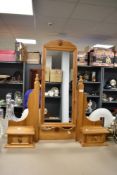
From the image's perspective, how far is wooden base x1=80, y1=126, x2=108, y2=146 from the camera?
1.81 meters

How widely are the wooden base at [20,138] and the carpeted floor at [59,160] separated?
52 mm

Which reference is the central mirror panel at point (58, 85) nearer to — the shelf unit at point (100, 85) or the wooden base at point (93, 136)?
the wooden base at point (93, 136)

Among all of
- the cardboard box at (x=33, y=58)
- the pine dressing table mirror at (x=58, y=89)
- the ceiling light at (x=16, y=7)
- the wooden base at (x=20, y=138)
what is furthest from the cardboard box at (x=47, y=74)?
the cardboard box at (x=33, y=58)

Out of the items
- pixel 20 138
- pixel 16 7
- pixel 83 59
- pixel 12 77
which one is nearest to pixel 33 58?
pixel 12 77

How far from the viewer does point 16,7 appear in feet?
10.5

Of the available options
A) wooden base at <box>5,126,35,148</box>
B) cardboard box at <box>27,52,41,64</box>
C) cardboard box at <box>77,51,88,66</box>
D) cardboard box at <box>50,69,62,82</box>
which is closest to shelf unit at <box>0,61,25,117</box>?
cardboard box at <box>27,52,41,64</box>

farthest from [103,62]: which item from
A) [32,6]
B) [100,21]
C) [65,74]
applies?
[65,74]

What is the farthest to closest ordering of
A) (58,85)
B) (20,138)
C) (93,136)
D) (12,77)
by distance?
1. (12,77)
2. (58,85)
3. (93,136)
4. (20,138)

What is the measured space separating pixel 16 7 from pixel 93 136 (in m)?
2.34

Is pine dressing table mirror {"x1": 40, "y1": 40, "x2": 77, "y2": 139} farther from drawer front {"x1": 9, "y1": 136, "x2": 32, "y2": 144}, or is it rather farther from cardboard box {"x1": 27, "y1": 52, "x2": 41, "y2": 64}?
cardboard box {"x1": 27, "y1": 52, "x2": 41, "y2": 64}

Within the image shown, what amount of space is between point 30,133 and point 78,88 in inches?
24.0

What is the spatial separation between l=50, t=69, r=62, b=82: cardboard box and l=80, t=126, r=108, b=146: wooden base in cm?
54

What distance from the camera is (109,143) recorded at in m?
1.89

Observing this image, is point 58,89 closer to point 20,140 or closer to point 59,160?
point 20,140
